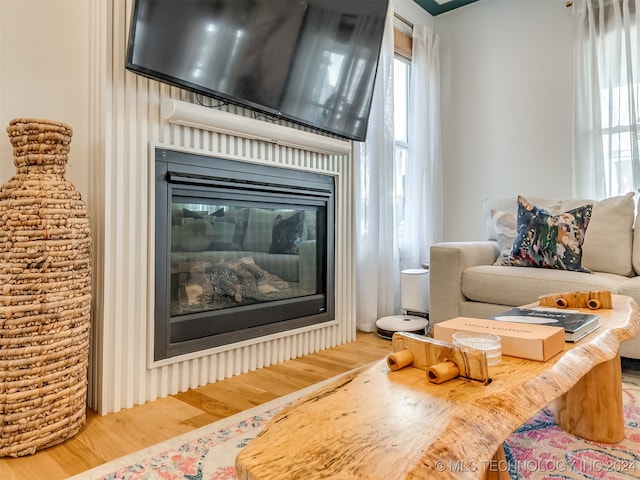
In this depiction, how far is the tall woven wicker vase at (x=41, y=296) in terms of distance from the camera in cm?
125

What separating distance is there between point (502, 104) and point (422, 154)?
0.73m

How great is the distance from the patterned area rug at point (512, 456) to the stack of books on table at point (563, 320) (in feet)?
1.15

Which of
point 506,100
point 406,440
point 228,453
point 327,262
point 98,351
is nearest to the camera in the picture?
point 406,440

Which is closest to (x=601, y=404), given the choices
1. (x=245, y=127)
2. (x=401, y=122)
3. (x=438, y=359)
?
(x=438, y=359)

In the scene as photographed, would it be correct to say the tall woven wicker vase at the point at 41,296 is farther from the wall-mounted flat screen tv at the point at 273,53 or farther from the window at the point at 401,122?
the window at the point at 401,122

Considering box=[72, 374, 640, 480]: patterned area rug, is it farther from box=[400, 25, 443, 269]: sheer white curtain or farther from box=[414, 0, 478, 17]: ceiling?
box=[414, 0, 478, 17]: ceiling

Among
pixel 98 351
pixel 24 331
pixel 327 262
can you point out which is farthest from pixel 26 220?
pixel 327 262

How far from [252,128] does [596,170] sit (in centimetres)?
233

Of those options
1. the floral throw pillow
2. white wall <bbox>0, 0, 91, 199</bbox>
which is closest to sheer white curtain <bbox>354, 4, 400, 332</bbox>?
the floral throw pillow

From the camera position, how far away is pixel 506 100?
135 inches

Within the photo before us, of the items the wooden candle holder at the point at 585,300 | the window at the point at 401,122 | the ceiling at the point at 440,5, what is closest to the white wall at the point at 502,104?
the ceiling at the point at 440,5

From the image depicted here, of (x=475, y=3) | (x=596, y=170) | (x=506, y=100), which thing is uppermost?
(x=475, y=3)

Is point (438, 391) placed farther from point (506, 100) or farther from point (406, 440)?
point (506, 100)

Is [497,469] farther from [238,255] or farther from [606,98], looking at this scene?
[606,98]
